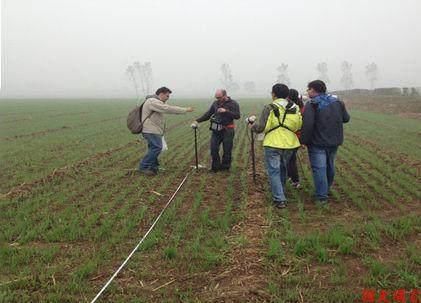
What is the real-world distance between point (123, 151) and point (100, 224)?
27.7 feet

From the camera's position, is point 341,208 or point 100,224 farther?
point 341,208

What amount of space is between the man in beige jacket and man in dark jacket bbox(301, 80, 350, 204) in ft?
12.2

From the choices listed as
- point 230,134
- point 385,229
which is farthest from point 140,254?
point 230,134

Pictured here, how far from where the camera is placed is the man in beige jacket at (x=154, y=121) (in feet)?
34.8

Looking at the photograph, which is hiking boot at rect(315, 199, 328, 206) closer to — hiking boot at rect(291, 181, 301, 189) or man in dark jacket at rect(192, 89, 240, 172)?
hiking boot at rect(291, 181, 301, 189)

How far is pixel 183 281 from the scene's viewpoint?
16.3 feet

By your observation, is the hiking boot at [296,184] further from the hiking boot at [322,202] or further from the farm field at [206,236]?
the hiking boot at [322,202]

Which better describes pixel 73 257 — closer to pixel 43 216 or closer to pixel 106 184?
pixel 43 216

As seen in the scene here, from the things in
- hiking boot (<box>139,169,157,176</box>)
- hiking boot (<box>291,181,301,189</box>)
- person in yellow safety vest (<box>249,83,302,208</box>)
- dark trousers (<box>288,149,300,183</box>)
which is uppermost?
person in yellow safety vest (<box>249,83,302,208</box>)

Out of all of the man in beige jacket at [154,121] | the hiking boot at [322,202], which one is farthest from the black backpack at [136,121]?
the hiking boot at [322,202]

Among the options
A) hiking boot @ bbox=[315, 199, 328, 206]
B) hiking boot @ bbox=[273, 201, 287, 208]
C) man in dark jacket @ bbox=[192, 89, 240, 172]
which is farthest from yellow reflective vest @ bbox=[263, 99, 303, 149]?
man in dark jacket @ bbox=[192, 89, 240, 172]

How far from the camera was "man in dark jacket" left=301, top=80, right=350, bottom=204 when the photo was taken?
301 inches

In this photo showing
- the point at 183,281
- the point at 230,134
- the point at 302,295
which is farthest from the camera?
the point at 230,134

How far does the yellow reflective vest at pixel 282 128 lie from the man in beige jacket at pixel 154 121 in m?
3.21
